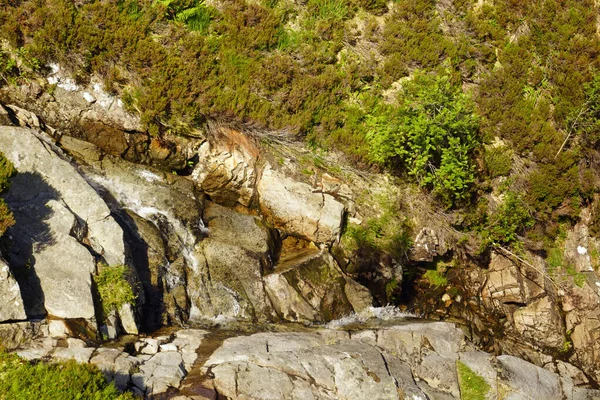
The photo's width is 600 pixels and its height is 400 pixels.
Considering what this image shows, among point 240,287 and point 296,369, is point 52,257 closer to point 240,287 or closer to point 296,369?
point 240,287

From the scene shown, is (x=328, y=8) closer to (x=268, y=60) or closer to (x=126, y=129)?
(x=268, y=60)

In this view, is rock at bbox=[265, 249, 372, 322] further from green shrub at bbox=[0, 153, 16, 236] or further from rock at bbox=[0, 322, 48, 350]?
green shrub at bbox=[0, 153, 16, 236]

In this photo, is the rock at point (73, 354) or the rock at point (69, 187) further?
the rock at point (69, 187)

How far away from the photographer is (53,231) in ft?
31.7

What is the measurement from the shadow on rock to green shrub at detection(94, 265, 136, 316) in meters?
0.97

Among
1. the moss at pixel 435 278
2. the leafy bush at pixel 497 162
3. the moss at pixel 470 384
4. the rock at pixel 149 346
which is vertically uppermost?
the leafy bush at pixel 497 162

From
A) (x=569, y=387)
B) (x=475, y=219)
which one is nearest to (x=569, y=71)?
(x=475, y=219)

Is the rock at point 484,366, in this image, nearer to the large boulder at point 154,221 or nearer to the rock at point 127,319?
the large boulder at point 154,221

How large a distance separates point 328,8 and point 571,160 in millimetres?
8568

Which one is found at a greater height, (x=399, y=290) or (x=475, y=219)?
(x=475, y=219)

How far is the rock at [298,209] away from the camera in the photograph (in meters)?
14.0

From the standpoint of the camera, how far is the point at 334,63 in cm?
1662

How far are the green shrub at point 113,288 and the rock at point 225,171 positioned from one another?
4.71 meters

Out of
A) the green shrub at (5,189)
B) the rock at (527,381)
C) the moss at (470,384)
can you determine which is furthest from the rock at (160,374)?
the rock at (527,381)
